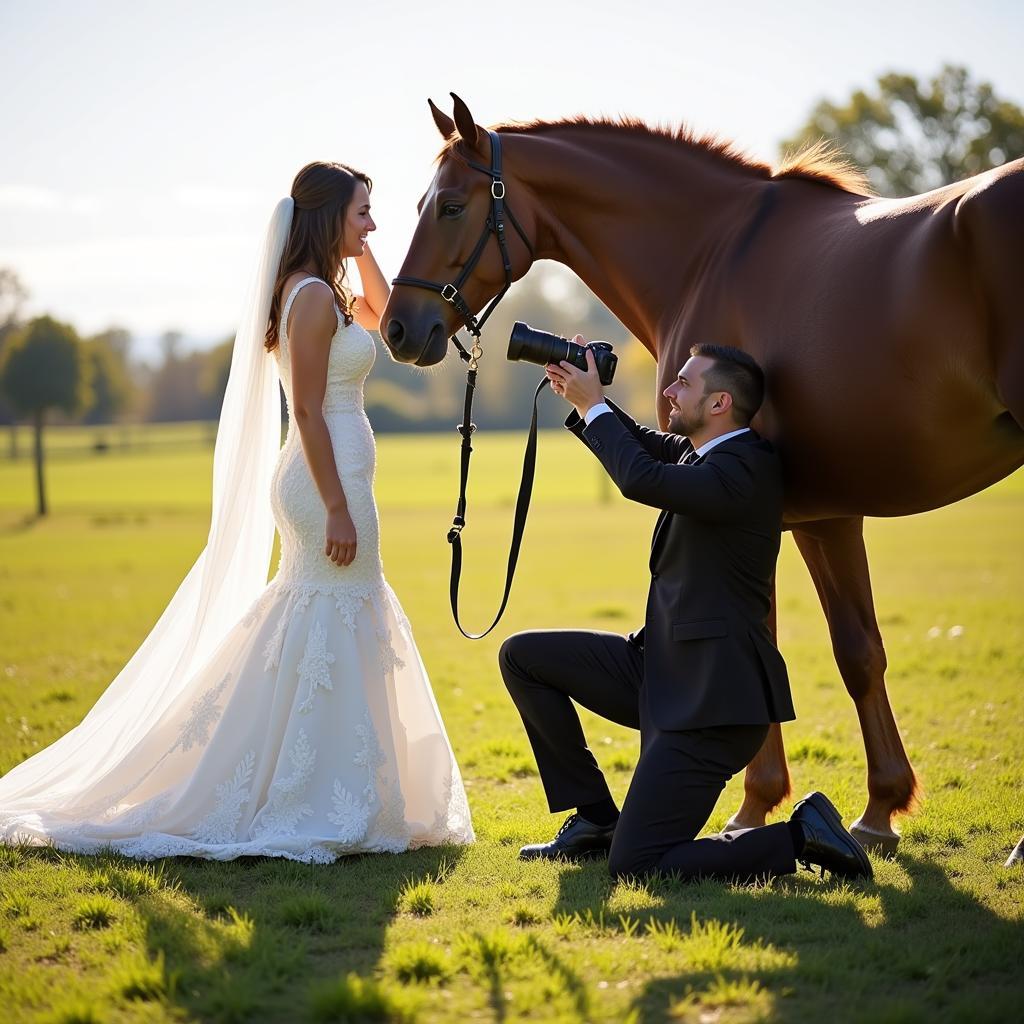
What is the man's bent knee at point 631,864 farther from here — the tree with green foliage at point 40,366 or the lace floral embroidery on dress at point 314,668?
the tree with green foliage at point 40,366

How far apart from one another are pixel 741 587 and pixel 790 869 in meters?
1.03

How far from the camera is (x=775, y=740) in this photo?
4801mm

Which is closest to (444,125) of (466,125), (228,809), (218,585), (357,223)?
(466,125)

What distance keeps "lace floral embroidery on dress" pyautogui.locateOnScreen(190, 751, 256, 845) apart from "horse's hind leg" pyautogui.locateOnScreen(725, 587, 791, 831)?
2054mm

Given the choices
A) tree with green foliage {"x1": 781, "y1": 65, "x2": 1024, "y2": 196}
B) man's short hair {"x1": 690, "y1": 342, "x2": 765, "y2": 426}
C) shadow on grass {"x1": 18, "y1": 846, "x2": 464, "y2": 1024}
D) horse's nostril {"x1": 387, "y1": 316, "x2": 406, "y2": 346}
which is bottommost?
shadow on grass {"x1": 18, "y1": 846, "x2": 464, "y2": 1024}

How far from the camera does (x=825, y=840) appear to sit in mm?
3949

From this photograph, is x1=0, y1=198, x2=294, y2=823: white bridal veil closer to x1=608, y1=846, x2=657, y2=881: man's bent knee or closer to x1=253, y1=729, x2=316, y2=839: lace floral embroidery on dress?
x1=253, y1=729, x2=316, y2=839: lace floral embroidery on dress

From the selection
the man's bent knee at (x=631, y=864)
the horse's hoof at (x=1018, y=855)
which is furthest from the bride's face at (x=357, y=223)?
the horse's hoof at (x=1018, y=855)

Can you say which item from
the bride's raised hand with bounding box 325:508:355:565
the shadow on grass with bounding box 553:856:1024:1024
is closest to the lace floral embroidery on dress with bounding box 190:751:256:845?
the bride's raised hand with bounding box 325:508:355:565

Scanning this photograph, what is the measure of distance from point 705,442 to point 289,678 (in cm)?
200

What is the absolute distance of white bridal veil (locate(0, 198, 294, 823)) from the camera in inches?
194

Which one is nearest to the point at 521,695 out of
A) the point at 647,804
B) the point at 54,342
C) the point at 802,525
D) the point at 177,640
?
the point at 647,804

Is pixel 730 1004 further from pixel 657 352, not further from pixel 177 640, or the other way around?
pixel 177 640

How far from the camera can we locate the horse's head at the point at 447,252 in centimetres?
466
